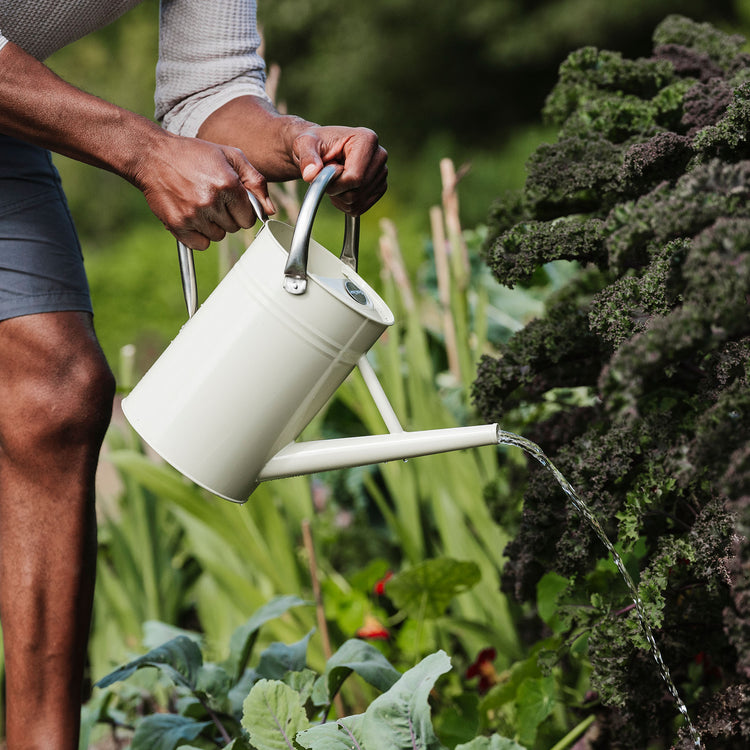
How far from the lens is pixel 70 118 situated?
1.04 metres

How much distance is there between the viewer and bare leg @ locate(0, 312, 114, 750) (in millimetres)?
1146

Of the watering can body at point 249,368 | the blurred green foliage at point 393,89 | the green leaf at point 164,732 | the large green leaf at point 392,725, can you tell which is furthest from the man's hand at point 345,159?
the blurred green foliage at point 393,89

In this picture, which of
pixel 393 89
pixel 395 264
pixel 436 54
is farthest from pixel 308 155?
pixel 393 89

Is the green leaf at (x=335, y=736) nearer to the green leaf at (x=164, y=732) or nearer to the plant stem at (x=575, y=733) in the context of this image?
the green leaf at (x=164, y=732)

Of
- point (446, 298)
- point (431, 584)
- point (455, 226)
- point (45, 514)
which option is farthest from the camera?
point (446, 298)

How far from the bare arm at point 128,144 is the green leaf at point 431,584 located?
0.80 meters

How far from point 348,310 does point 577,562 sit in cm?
45

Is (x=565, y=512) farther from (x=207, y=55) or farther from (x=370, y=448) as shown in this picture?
(x=207, y=55)

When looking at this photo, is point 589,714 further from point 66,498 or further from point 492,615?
point 66,498

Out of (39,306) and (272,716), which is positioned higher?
(39,306)

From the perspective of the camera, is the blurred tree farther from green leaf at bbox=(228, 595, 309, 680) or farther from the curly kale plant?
green leaf at bbox=(228, 595, 309, 680)

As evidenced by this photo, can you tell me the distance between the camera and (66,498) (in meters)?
1.17

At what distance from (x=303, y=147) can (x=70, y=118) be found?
277mm

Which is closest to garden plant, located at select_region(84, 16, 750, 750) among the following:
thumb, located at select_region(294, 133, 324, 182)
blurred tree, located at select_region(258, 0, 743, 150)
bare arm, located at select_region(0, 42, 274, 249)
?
thumb, located at select_region(294, 133, 324, 182)
